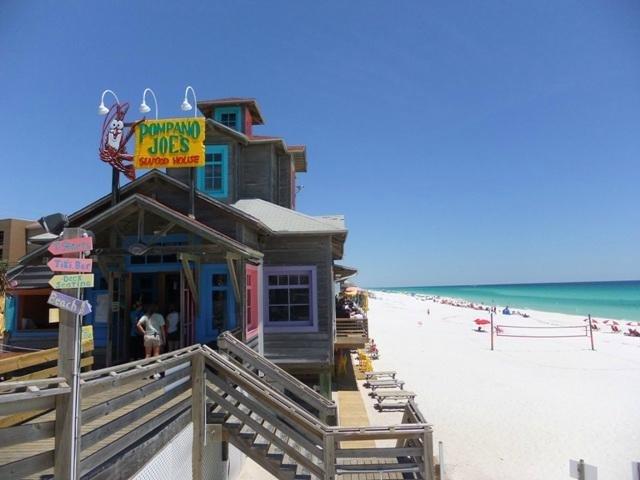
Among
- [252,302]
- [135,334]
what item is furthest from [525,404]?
[135,334]

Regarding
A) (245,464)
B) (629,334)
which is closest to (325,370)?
(245,464)

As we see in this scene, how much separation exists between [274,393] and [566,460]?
863cm

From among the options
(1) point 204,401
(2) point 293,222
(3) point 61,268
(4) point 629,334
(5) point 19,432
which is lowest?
(4) point 629,334

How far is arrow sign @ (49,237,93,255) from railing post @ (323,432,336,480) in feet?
15.6

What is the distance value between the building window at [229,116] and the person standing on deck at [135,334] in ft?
28.8

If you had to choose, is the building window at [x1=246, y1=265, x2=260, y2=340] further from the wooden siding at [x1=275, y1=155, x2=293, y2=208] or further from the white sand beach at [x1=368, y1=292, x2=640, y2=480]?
the wooden siding at [x1=275, y1=155, x2=293, y2=208]

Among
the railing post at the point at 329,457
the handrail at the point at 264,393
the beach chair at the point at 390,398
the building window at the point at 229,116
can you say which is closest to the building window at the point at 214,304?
the handrail at the point at 264,393

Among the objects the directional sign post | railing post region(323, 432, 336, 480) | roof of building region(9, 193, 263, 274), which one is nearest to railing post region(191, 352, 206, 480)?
railing post region(323, 432, 336, 480)

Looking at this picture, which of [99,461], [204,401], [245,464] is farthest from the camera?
[245,464]

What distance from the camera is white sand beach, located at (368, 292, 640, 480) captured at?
11023mm

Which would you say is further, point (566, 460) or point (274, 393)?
point (566, 460)

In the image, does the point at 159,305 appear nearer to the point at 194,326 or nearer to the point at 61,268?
the point at 194,326

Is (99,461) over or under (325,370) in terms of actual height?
over

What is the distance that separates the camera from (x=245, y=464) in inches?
424
